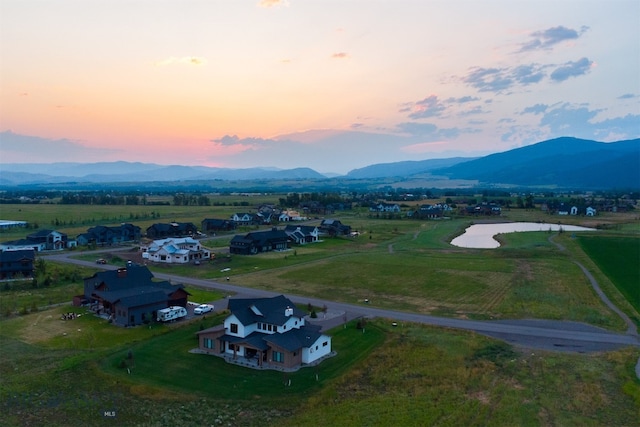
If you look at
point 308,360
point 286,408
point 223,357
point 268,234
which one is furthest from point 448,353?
point 268,234

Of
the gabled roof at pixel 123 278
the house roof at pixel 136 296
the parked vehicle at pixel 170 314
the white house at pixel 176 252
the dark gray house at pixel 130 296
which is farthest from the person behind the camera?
the white house at pixel 176 252

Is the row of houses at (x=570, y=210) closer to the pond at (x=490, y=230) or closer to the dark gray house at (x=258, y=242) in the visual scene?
the pond at (x=490, y=230)

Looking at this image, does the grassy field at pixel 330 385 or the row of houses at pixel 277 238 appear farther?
the row of houses at pixel 277 238

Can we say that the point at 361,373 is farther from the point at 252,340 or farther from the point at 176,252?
the point at 176,252

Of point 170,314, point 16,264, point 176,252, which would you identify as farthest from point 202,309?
point 16,264

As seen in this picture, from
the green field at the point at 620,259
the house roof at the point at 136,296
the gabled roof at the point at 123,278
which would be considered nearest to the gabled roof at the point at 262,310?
the house roof at the point at 136,296

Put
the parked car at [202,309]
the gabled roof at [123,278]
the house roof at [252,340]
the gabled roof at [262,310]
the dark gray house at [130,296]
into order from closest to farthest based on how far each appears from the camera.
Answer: the house roof at [252,340] → the gabled roof at [262,310] → the dark gray house at [130,296] → the parked car at [202,309] → the gabled roof at [123,278]
